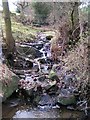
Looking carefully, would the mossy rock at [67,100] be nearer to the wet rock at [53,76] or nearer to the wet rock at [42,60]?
the wet rock at [53,76]

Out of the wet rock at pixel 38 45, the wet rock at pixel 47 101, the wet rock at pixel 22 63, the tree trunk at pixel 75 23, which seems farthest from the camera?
the wet rock at pixel 38 45

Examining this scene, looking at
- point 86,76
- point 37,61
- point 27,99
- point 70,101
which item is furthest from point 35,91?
point 37,61

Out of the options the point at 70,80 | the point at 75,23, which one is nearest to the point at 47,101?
the point at 70,80

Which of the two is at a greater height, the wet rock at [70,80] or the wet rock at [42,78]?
the wet rock at [70,80]

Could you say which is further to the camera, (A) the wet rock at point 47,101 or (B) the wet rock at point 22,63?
(B) the wet rock at point 22,63

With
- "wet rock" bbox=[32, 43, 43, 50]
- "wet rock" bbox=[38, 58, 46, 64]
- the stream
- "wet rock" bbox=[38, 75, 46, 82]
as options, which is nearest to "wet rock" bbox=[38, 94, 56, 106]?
the stream

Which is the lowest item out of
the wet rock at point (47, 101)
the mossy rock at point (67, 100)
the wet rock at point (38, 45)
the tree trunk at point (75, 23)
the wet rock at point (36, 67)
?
the wet rock at point (47, 101)

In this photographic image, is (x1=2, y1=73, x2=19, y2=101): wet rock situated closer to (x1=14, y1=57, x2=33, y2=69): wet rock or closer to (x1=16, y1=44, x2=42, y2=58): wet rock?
(x1=14, y1=57, x2=33, y2=69): wet rock

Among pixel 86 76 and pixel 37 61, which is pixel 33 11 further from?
pixel 86 76

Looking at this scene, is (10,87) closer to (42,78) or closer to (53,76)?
(42,78)

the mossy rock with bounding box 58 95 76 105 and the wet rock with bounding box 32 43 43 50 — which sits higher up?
the wet rock with bounding box 32 43 43 50

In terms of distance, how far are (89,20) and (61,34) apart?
177cm

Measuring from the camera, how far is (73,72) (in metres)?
4.89

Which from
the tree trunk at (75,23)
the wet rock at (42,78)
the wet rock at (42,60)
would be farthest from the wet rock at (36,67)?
the tree trunk at (75,23)
